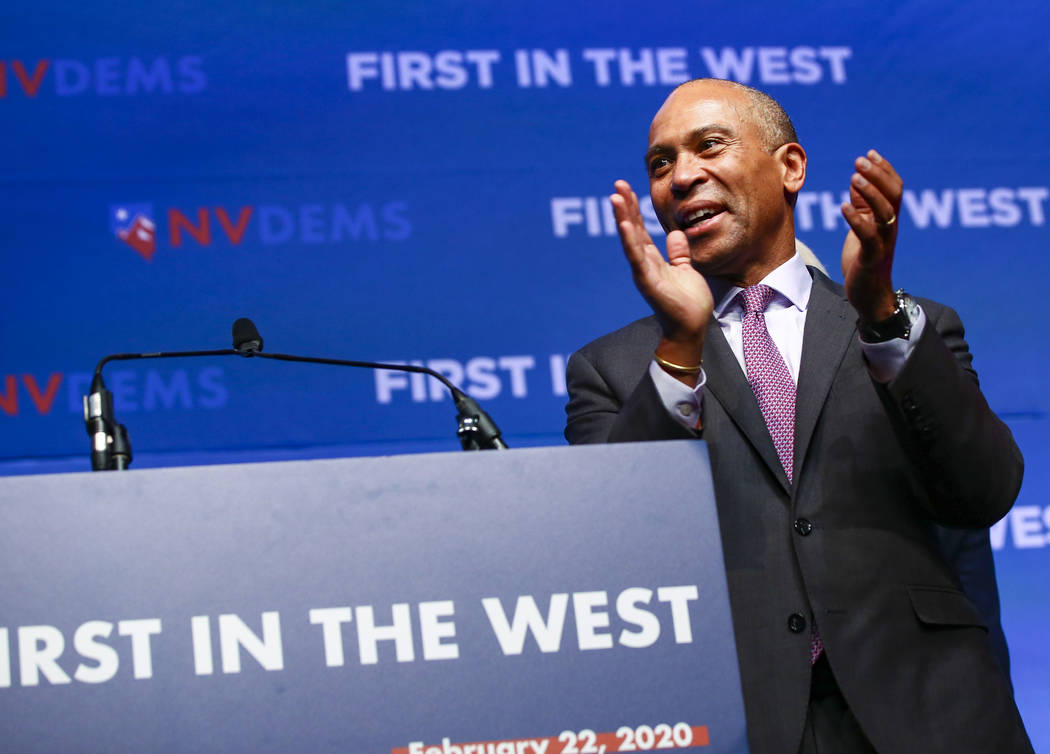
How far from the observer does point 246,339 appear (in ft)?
5.47

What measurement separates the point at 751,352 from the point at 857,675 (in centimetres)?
49

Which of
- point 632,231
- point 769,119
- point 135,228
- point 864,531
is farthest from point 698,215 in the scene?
point 135,228

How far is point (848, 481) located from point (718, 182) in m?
0.57

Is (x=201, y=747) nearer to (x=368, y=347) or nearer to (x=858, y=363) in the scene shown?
(x=858, y=363)

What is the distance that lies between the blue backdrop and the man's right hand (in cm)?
156

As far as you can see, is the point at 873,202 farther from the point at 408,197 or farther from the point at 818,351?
the point at 408,197

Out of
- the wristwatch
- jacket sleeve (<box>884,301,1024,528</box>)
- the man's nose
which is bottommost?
jacket sleeve (<box>884,301,1024,528</box>)

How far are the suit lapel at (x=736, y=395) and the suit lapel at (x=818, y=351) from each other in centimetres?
4

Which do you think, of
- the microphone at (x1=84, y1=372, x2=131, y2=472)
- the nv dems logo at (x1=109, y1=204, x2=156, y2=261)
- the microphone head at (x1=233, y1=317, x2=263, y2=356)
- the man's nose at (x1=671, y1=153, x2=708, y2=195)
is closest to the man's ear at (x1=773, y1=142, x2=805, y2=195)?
the man's nose at (x1=671, y1=153, x2=708, y2=195)

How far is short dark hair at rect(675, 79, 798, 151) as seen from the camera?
2113mm

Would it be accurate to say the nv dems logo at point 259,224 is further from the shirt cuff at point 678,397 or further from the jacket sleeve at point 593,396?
the shirt cuff at point 678,397

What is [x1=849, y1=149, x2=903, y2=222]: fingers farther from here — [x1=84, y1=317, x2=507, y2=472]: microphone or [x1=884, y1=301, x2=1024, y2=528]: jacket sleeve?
[x1=84, y1=317, x2=507, y2=472]: microphone

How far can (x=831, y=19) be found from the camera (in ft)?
11.4

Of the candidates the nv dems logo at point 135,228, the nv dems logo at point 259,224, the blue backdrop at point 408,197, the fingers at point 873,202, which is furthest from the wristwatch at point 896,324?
the nv dems logo at point 135,228
